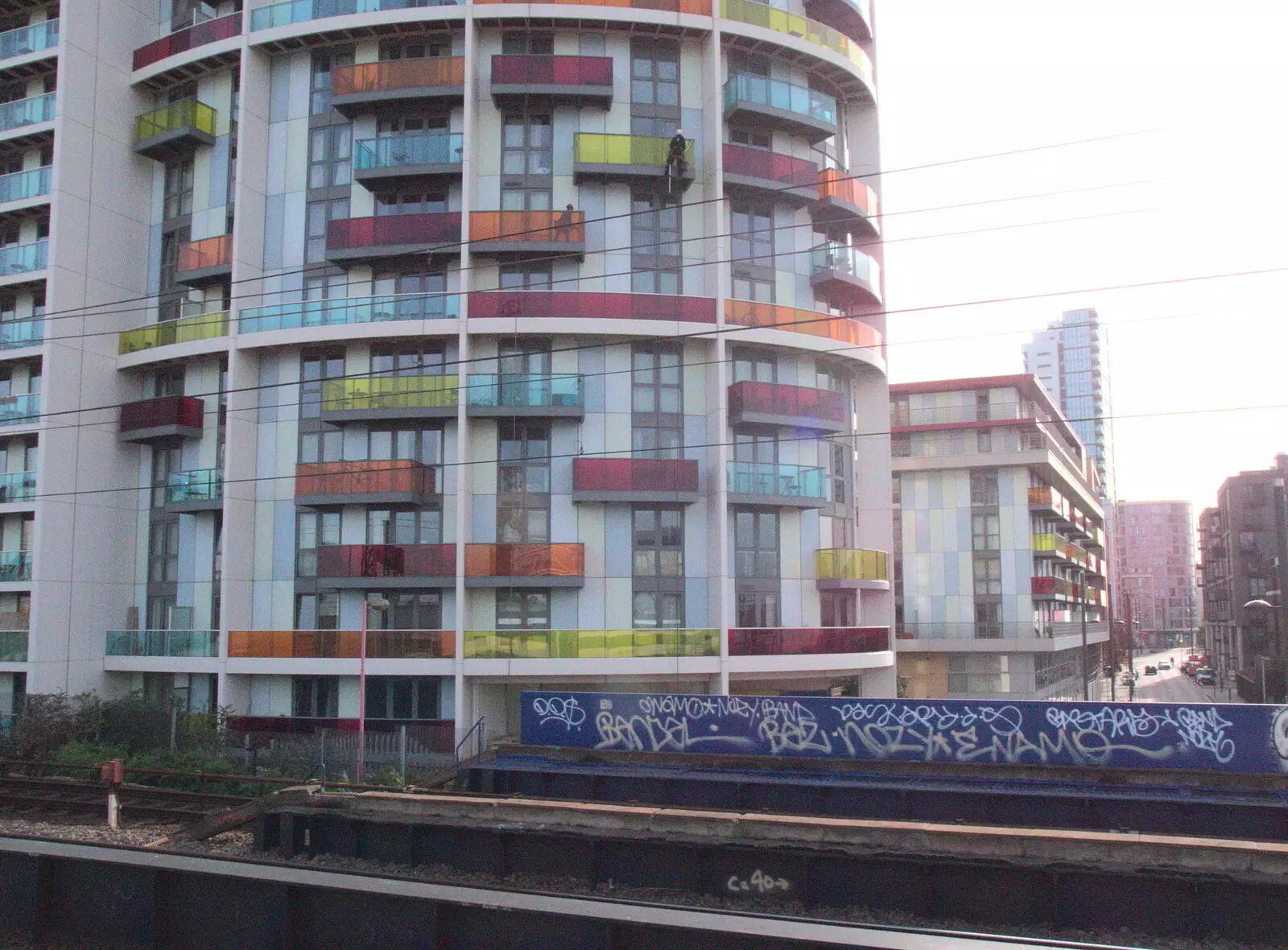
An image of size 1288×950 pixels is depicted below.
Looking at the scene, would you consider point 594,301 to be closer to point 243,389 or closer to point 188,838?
point 243,389

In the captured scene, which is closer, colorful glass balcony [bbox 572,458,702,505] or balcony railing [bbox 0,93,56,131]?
colorful glass balcony [bbox 572,458,702,505]

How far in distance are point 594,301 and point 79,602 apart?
A: 20.9 meters

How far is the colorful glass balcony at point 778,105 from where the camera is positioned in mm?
36125

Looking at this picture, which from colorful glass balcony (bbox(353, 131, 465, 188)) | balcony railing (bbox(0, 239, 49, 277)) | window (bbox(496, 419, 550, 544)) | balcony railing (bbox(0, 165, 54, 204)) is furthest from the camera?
balcony railing (bbox(0, 239, 49, 277))

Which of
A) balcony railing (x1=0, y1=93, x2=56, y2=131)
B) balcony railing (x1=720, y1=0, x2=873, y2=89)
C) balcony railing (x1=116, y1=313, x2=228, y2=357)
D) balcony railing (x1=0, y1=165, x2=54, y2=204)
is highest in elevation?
balcony railing (x1=720, y1=0, x2=873, y2=89)

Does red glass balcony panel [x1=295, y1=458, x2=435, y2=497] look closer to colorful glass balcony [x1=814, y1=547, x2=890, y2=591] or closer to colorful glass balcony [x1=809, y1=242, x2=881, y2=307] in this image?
colorful glass balcony [x1=814, y1=547, x2=890, y2=591]

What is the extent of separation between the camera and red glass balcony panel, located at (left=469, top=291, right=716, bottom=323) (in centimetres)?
3400

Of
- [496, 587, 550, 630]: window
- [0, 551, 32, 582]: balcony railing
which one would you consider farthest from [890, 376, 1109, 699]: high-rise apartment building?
[0, 551, 32, 582]: balcony railing

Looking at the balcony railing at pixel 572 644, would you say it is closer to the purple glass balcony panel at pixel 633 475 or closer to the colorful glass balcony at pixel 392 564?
the colorful glass balcony at pixel 392 564

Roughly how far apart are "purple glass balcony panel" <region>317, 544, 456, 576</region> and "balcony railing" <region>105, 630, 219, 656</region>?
508 cm

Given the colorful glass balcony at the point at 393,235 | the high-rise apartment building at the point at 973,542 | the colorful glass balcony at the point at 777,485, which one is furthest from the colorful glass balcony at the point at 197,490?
the high-rise apartment building at the point at 973,542

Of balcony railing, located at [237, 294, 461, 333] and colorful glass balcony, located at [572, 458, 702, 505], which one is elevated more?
balcony railing, located at [237, 294, 461, 333]

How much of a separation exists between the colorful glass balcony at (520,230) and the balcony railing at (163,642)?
15.9 meters

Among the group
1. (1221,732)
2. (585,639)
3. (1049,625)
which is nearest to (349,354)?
(585,639)
